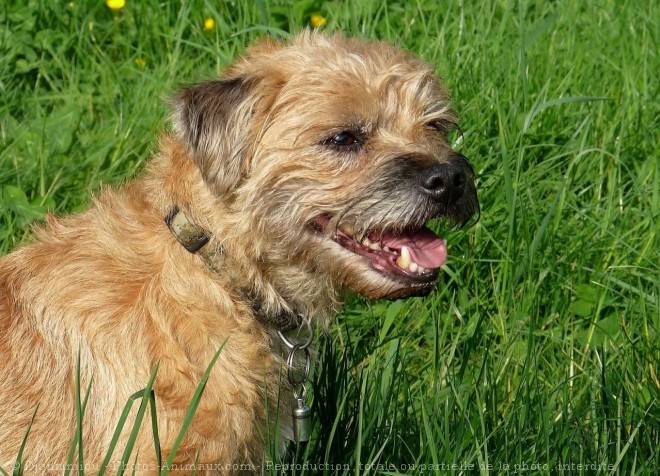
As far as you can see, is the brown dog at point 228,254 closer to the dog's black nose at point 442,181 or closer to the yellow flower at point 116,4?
the dog's black nose at point 442,181

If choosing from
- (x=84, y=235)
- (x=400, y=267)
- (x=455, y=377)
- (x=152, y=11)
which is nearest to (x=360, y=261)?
(x=400, y=267)

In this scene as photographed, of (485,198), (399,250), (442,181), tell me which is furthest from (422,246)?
(485,198)

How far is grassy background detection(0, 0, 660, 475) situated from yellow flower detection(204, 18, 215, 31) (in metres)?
0.06

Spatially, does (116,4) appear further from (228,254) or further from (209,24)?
(228,254)

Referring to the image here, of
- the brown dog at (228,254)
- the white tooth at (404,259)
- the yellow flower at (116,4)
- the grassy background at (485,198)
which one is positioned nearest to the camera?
the brown dog at (228,254)

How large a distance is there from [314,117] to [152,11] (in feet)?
9.40

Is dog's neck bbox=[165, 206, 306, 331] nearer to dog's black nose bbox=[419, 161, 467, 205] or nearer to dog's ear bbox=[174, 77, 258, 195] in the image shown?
dog's ear bbox=[174, 77, 258, 195]

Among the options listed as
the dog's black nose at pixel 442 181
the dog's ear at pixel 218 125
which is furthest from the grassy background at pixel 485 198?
the dog's black nose at pixel 442 181

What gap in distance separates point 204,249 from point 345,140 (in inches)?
23.4

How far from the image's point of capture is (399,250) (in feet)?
11.3

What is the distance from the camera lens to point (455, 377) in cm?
360

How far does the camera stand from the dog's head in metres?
3.31

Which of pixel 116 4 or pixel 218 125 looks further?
pixel 116 4

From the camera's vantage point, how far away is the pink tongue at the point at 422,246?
3398 millimetres
